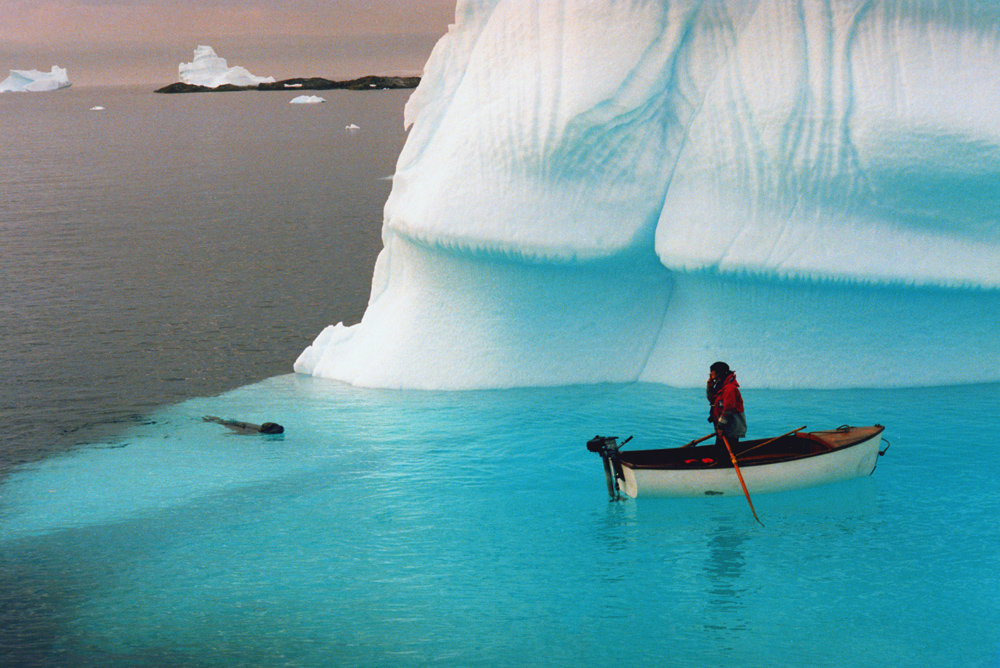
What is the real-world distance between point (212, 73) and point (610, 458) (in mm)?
118286

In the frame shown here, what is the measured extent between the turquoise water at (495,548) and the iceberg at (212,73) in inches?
4362

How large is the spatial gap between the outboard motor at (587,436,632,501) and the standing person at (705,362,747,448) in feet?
2.85

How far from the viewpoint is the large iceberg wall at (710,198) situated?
13.0 m

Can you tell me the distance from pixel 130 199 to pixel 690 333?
31.1 m

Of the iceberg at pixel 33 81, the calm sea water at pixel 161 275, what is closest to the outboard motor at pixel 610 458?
the calm sea water at pixel 161 275

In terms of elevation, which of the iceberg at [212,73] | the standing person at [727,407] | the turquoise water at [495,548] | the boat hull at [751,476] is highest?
the iceberg at [212,73]

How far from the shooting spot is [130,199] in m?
40.6

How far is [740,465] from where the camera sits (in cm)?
1048

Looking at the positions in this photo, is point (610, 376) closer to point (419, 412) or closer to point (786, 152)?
point (419, 412)

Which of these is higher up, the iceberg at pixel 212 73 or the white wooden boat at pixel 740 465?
the iceberg at pixel 212 73

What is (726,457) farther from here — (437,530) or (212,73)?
(212,73)

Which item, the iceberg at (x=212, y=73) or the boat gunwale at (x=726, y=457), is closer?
the boat gunwale at (x=726, y=457)

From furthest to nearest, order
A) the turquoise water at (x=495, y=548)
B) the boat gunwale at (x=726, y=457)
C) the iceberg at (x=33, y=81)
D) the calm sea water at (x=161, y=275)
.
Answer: the iceberg at (x=33, y=81), the calm sea water at (x=161, y=275), the boat gunwale at (x=726, y=457), the turquoise water at (x=495, y=548)

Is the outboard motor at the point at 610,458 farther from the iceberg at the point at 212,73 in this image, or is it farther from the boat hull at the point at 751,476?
the iceberg at the point at 212,73
